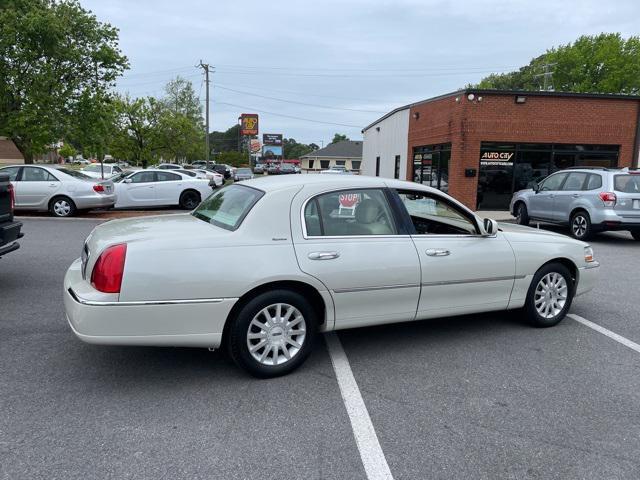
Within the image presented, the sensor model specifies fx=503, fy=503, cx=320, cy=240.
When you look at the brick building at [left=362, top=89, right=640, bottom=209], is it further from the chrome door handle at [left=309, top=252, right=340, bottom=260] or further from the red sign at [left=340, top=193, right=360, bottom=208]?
the chrome door handle at [left=309, top=252, right=340, bottom=260]

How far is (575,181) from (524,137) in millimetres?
6938

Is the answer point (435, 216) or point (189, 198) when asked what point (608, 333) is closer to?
point (435, 216)

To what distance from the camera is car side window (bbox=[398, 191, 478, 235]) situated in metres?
4.66

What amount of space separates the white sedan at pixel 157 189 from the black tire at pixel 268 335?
1350cm

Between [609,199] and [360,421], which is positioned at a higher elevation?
[609,199]

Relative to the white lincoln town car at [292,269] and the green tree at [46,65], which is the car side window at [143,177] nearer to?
the green tree at [46,65]

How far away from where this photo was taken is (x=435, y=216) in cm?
499

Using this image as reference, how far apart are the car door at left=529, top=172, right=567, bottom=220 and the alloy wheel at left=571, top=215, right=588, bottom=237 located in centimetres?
79

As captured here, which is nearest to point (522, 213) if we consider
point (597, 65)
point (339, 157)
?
point (597, 65)

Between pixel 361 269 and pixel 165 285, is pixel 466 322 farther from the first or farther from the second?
pixel 165 285

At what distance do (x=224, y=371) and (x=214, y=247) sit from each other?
1043 mm

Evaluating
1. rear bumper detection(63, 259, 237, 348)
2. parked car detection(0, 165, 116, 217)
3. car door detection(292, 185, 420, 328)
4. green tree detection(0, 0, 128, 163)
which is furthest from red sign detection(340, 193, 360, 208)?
A: green tree detection(0, 0, 128, 163)

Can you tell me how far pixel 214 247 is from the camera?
3.61 m

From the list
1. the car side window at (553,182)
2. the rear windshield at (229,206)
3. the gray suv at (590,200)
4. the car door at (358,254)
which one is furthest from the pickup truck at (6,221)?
the car side window at (553,182)
